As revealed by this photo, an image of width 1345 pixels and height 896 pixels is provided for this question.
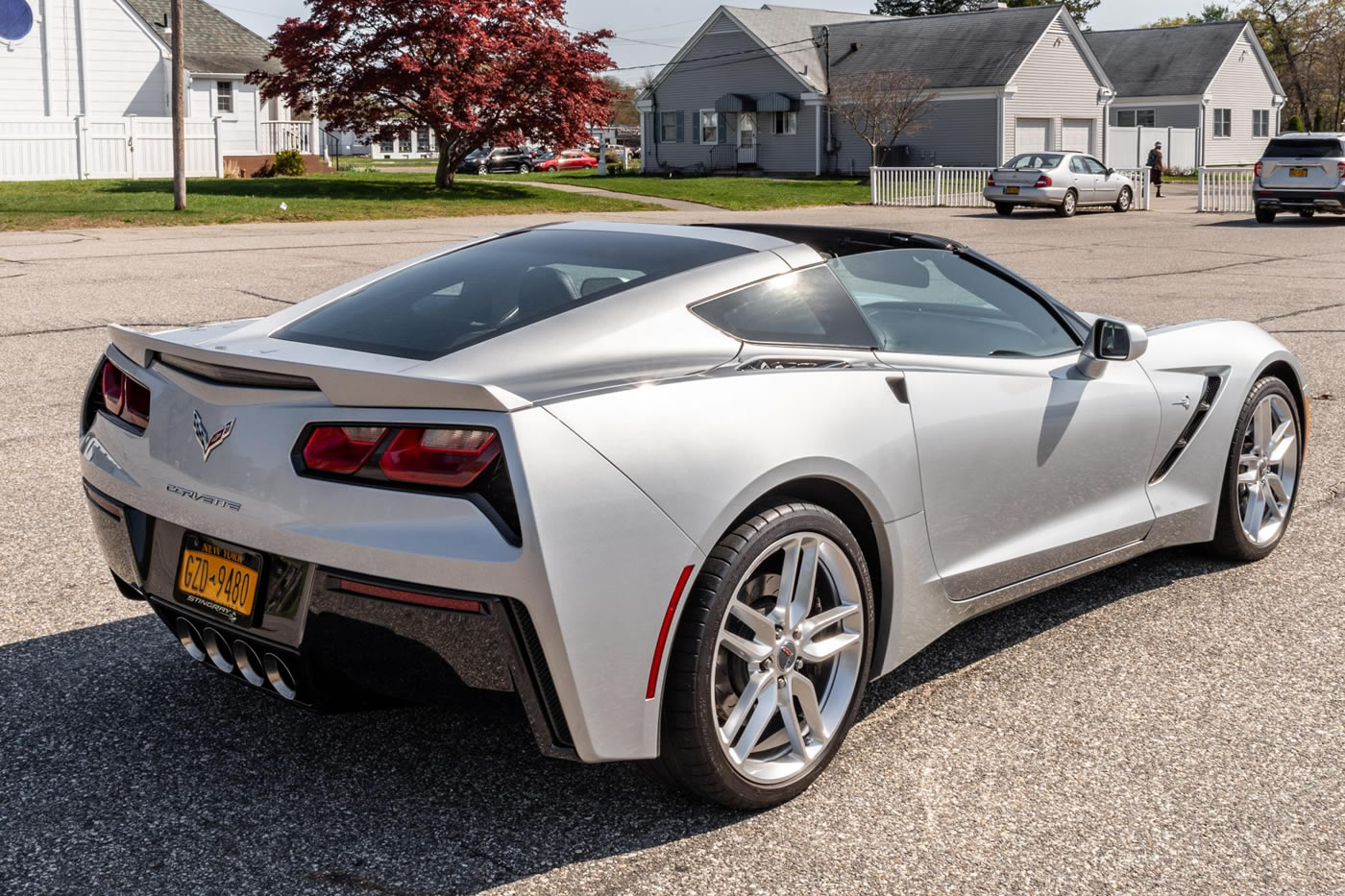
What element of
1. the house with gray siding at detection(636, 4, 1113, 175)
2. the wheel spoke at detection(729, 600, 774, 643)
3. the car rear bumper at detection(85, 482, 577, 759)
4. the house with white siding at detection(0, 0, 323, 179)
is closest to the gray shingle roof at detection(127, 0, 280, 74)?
the house with white siding at detection(0, 0, 323, 179)

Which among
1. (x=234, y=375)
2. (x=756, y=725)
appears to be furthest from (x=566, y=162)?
(x=756, y=725)

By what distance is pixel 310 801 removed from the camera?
341cm

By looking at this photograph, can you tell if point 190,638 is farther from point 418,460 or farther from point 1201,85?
point 1201,85

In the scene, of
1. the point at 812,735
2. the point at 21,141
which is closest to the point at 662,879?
the point at 812,735

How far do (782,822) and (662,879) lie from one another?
0.42 metres

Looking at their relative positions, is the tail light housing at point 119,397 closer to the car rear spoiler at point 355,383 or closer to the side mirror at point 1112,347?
the car rear spoiler at point 355,383

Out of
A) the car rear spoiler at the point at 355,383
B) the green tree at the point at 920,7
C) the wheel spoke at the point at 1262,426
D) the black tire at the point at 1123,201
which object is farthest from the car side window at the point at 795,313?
the green tree at the point at 920,7

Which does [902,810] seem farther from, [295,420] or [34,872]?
[34,872]

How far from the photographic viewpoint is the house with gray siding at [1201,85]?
2391 inches

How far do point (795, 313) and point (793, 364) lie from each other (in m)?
0.24

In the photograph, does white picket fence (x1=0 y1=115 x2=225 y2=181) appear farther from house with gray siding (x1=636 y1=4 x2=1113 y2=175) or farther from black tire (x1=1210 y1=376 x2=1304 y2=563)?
black tire (x1=1210 y1=376 x2=1304 y2=563)

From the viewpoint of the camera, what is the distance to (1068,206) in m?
33.2

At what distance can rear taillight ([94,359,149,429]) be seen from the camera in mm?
3588

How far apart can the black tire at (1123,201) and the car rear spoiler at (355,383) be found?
3450cm
